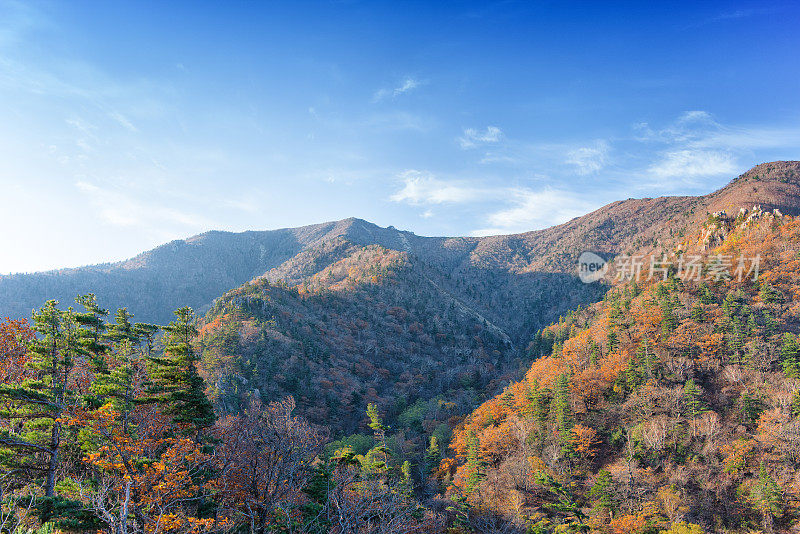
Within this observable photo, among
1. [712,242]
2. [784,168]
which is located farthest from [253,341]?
[784,168]

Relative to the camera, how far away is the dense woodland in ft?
51.9

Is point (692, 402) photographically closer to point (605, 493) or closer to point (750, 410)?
point (750, 410)

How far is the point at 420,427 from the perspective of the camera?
209 feet

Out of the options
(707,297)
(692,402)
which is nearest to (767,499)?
(692,402)

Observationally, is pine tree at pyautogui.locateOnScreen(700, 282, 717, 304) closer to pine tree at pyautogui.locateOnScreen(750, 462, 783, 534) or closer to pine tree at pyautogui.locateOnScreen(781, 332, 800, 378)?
pine tree at pyautogui.locateOnScreen(781, 332, 800, 378)

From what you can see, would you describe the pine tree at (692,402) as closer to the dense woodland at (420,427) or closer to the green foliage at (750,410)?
the dense woodland at (420,427)

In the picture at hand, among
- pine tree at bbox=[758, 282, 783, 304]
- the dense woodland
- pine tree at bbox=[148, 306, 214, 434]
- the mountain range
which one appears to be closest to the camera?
the dense woodland

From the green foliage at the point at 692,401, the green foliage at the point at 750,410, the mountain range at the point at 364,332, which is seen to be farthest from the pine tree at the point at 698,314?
the mountain range at the point at 364,332

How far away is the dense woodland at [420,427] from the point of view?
51.9 feet

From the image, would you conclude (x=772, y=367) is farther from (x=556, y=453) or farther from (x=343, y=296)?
(x=343, y=296)

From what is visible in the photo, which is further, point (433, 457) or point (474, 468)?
point (433, 457)

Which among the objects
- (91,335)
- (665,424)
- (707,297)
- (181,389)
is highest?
(91,335)

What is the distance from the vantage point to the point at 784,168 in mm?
154625

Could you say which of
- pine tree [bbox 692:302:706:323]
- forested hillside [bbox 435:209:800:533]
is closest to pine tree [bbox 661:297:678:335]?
forested hillside [bbox 435:209:800:533]
